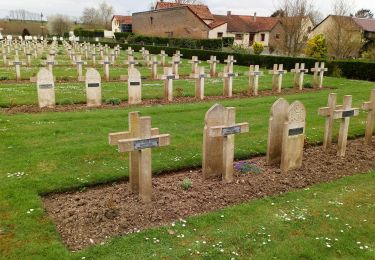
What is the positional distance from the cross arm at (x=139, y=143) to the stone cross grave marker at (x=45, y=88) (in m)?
7.90

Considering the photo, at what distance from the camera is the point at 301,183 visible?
21.3 feet

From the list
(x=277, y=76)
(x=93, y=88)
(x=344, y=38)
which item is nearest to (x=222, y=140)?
(x=93, y=88)

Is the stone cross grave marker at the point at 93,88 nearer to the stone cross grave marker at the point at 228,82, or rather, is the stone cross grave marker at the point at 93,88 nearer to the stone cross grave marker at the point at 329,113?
the stone cross grave marker at the point at 228,82

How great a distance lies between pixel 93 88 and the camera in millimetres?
12414

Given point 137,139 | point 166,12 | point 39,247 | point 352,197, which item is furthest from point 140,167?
point 166,12

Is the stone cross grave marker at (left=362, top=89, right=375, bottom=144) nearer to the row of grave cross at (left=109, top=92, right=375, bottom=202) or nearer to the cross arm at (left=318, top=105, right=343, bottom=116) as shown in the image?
the row of grave cross at (left=109, top=92, right=375, bottom=202)

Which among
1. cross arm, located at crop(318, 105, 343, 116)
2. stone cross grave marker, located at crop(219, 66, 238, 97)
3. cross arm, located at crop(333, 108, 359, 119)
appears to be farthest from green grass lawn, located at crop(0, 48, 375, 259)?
stone cross grave marker, located at crop(219, 66, 238, 97)

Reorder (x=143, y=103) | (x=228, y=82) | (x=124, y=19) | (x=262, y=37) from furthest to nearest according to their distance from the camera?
1. (x=124, y=19)
2. (x=262, y=37)
3. (x=228, y=82)
4. (x=143, y=103)

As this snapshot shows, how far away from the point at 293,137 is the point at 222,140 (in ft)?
4.24

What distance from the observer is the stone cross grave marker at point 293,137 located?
6.55 m

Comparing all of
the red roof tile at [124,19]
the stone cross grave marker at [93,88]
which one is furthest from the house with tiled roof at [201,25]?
the stone cross grave marker at [93,88]

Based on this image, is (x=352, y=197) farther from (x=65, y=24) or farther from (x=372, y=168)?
(x=65, y=24)

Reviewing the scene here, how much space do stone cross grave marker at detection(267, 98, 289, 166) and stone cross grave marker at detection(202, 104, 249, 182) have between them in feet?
2.72

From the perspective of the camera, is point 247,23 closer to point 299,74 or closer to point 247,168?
point 299,74
